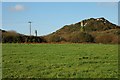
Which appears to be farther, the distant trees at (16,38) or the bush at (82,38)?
the bush at (82,38)

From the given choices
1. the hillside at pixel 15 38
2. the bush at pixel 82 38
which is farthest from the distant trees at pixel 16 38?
the bush at pixel 82 38

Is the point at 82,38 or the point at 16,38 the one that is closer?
the point at 16,38

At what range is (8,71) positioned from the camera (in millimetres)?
11578

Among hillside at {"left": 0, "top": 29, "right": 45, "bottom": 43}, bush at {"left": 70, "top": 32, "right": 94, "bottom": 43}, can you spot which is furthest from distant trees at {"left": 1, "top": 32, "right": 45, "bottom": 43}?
bush at {"left": 70, "top": 32, "right": 94, "bottom": 43}

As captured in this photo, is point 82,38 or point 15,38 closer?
point 15,38

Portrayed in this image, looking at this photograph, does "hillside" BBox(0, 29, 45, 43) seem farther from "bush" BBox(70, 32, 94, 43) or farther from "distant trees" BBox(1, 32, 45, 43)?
"bush" BBox(70, 32, 94, 43)

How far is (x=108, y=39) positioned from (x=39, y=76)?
175ft

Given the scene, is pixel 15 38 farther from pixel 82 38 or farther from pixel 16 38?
pixel 82 38

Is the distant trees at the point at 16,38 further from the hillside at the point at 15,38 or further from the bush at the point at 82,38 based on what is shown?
the bush at the point at 82,38

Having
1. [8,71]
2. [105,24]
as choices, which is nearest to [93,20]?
[105,24]

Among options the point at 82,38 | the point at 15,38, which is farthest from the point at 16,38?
the point at 82,38

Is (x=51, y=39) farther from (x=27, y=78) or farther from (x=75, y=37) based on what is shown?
(x=27, y=78)

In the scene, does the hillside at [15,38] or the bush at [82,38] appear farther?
the bush at [82,38]

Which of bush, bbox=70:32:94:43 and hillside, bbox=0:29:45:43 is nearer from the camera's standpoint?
hillside, bbox=0:29:45:43
